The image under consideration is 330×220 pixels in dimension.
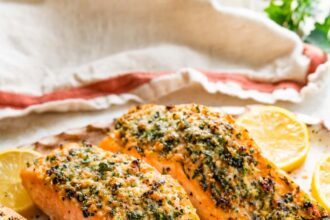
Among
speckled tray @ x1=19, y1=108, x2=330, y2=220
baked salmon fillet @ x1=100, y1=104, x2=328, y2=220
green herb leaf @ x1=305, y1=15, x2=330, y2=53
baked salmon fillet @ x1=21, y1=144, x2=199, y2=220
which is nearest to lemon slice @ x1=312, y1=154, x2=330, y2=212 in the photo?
speckled tray @ x1=19, y1=108, x2=330, y2=220

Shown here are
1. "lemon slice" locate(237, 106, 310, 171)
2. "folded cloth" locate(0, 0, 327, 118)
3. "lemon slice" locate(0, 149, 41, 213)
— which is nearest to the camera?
"lemon slice" locate(0, 149, 41, 213)

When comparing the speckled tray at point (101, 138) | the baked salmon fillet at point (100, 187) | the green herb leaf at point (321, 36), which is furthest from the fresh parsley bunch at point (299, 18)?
the baked salmon fillet at point (100, 187)

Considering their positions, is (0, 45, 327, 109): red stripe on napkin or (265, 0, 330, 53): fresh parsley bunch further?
(265, 0, 330, 53): fresh parsley bunch

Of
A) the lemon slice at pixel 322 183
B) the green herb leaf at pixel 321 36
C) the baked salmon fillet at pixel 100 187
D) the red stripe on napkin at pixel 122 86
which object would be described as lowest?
the baked salmon fillet at pixel 100 187

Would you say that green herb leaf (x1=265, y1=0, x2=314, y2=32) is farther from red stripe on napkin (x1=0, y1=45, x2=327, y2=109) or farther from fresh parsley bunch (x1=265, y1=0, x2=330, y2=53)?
red stripe on napkin (x1=0, y1=45, x2=327, y2=109)

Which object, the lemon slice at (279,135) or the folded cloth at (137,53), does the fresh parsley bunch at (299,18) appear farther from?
the lemon slice at (279,135)

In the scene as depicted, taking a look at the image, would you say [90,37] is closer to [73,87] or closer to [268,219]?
[73,87]

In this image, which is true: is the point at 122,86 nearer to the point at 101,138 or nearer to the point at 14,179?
the point at 101,138
